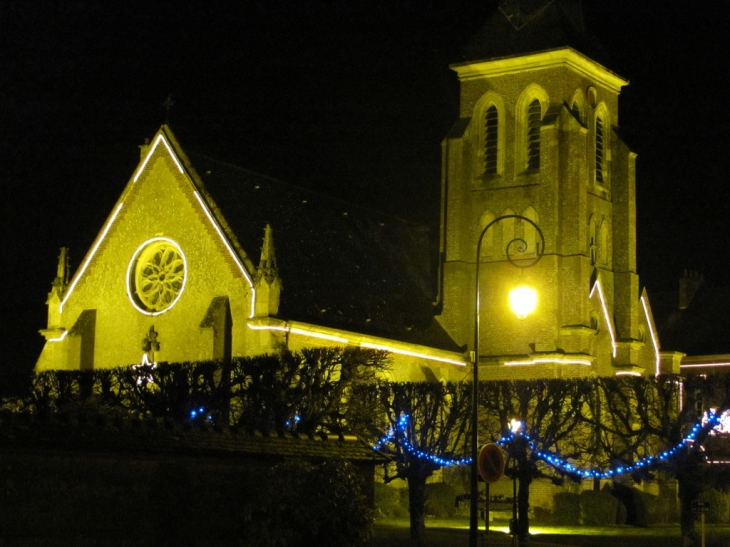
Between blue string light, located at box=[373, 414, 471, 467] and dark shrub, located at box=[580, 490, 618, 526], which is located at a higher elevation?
blue string light, located at box=[373, 414, 471, 467]

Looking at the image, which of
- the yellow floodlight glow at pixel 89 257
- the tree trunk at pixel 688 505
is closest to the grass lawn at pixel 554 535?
the tree trunk at pixel 688 505

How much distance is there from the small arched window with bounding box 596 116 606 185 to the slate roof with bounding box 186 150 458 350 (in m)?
9.01

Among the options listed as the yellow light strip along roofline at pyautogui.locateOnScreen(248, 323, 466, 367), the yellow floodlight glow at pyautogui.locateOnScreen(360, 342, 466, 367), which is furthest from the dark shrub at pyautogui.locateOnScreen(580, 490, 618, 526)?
the yellow floodlight glow at pyautogui.locateOnScreen(360, 342, 466, 367)

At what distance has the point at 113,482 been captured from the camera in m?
28.0

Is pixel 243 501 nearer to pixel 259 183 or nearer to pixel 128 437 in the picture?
pixel 128 437

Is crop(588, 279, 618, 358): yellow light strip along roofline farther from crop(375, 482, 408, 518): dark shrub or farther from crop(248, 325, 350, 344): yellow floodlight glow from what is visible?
crop(375, 482, 408, 518): dark shrub

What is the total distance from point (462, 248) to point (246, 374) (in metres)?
19.8

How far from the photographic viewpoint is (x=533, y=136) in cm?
6538

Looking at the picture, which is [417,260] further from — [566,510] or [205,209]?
[566,510]

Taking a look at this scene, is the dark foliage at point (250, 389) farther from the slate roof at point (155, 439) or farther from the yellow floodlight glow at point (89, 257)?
the slate roof at point (155, 439)

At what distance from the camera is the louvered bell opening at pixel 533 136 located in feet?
213

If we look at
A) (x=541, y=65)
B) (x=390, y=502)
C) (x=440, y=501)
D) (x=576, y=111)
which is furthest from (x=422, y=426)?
(x=541, y=65)

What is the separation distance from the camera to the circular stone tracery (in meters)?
58.9

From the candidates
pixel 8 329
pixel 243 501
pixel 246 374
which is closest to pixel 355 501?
pixel 243 501
